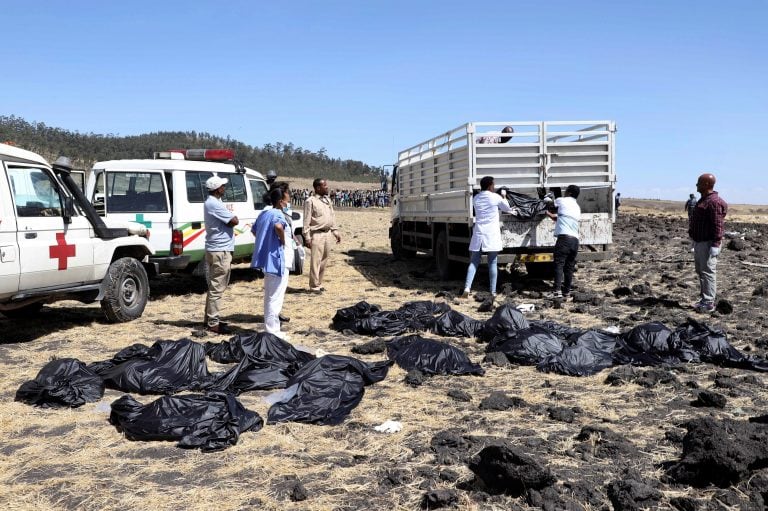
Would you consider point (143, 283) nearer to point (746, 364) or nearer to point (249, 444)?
point (249, 444)

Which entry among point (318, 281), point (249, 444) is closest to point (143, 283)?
point (318, 281)

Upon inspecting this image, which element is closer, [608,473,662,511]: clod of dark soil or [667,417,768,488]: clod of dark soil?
[608,473,662,511]: clod of dark soil

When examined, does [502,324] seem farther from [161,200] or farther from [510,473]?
[161,200]

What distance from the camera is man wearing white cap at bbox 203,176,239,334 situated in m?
7.55

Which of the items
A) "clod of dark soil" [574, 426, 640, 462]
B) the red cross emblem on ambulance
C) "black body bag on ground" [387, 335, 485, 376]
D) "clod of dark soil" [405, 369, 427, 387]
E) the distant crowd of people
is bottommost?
"clod of dark soil" [574, 426, 640, 462]

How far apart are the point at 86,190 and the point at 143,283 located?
2.21 meters

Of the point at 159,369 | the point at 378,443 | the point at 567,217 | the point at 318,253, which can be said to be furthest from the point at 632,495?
the point at 318,253

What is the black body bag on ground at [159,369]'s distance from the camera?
218 inches

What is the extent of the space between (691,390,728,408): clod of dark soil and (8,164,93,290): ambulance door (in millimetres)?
6561

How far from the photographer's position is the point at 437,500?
348 centimetres

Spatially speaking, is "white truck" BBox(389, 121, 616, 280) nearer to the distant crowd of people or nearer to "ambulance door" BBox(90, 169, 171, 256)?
"ambulance door" BBox(90, 169, 171, 256)

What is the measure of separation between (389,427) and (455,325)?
124 inches

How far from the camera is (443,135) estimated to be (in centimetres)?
1163

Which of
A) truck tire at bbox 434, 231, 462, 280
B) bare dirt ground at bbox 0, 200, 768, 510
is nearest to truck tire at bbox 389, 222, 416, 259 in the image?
truck tire at bbox 434, 231, 462, 280
